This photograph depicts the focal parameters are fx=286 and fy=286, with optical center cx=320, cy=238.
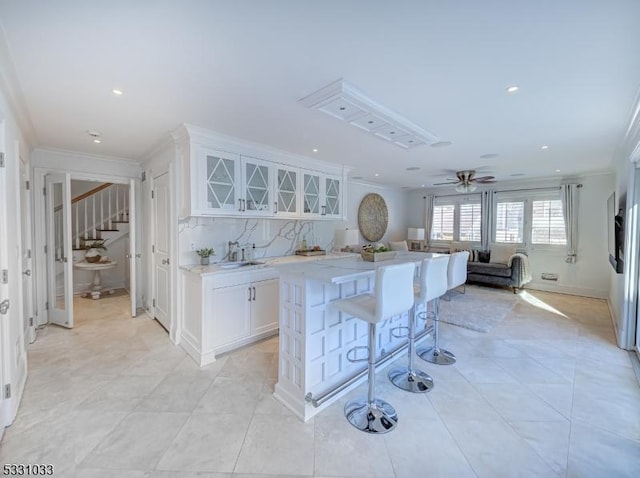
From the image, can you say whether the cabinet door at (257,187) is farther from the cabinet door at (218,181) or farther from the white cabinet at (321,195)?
the white cabinet at (321,195)

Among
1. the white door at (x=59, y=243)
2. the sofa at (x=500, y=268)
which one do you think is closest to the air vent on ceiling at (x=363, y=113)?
the white door at (x=59, y=243)

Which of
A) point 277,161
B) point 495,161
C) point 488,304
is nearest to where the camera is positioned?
point 277,161

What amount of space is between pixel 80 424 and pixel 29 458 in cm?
29

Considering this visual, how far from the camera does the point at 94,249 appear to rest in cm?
525

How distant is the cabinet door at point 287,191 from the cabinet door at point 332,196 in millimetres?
589

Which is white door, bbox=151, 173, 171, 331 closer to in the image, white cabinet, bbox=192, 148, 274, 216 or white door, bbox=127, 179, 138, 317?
white door, bbox=127, 179, 138, 317

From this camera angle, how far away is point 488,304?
5.02 metres

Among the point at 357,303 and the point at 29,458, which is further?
the point at 357,303

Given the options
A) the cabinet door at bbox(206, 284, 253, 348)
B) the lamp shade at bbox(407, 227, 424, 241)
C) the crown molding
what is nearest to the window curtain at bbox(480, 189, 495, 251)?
the lamp shade at bbox(407, 227, 424, 241)

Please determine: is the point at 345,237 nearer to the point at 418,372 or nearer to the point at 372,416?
the point at 418,372

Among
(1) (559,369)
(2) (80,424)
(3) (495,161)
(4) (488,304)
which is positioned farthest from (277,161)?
(4) (488,304)

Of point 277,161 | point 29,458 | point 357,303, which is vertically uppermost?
point 277,161

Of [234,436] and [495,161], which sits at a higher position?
[495,161]

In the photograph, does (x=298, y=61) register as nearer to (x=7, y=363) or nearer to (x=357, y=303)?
(x=357, y=303)
